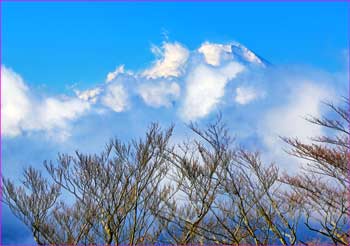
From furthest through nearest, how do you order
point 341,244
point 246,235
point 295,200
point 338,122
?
1. point 246,235
2. point 295,200
3. point 341,244
4. point 338,122

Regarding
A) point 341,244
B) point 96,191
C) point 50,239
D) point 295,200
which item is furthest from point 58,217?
point 341,244

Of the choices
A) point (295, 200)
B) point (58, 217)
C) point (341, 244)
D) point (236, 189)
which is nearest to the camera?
point (341, 244)

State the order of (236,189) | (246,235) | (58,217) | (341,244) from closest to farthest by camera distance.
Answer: (341,244)
(236,189)
(246,235)
(58,217)

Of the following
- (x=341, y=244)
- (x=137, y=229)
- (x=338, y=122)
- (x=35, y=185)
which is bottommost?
(x=341, y=244)

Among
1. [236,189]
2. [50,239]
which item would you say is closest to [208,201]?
[236,189]

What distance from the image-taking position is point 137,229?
1120cm

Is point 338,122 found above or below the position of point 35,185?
below

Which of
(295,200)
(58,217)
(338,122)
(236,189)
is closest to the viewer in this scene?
(338,122)

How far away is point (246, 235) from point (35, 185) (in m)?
5.88

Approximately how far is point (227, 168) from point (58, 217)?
21.3 feet

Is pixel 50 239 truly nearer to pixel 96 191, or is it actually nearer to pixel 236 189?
pixel 96 191

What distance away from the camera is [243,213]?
429 inches

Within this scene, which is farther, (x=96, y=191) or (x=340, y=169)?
(x=96, y=191)

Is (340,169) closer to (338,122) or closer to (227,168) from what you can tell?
(338,122)
